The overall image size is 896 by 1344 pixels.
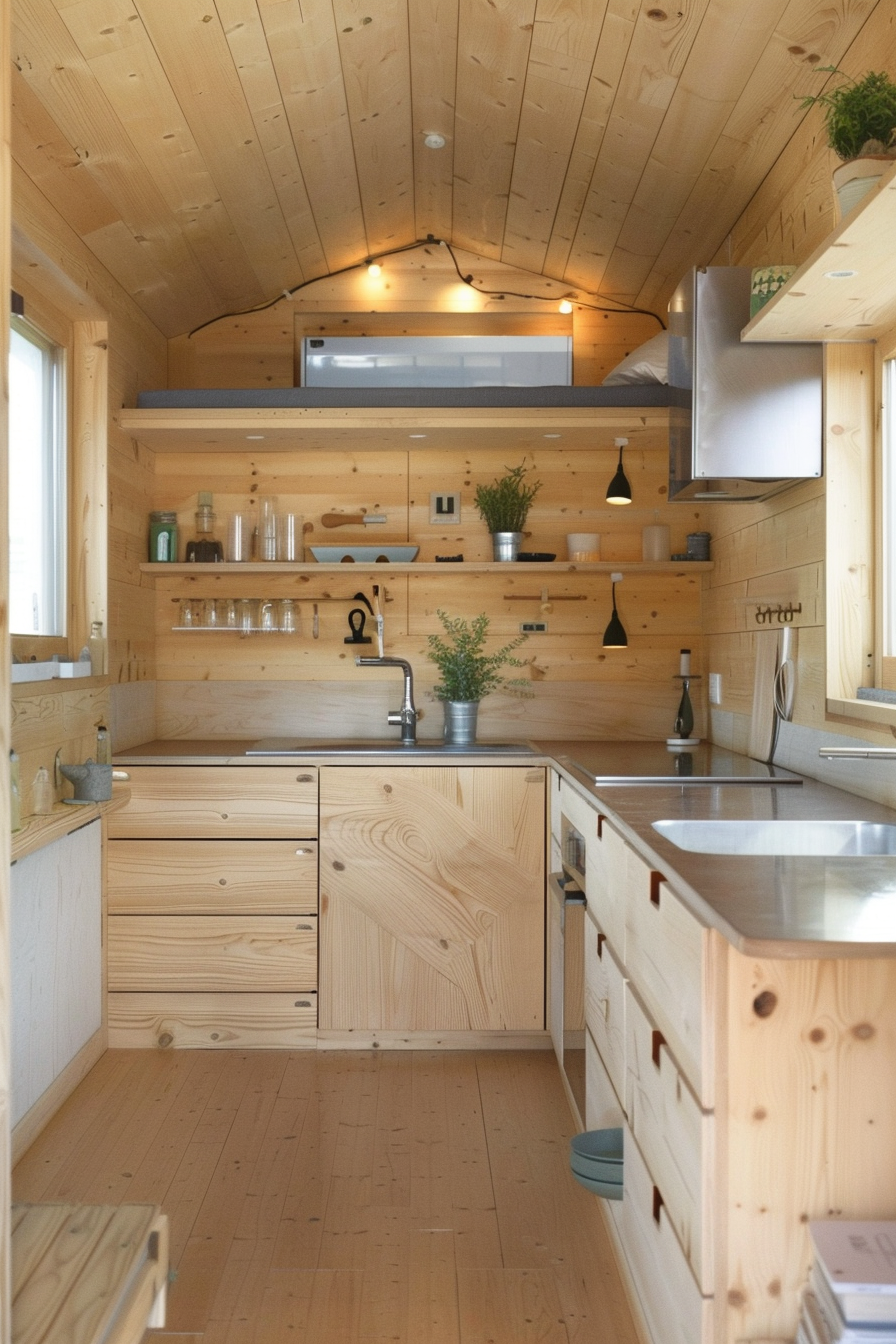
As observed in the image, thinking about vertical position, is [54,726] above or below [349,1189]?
above

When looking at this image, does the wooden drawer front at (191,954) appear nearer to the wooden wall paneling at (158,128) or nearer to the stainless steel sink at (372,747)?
the stainless steel sink at (372,747)

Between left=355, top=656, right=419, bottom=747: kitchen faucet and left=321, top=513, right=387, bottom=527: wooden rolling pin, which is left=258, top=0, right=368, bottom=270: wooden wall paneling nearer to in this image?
left=321, top=513, right=387, bottom=527: wooden rolling pin

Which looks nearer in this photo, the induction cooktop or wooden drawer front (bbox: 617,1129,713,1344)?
wooden drawer front (bbox: 617,1129,713,1344)

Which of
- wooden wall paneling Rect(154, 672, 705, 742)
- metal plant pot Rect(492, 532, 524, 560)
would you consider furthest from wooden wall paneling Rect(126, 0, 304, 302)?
wooden wall paneling Rect(154, 672, 705, 742)

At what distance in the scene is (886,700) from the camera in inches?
94.7

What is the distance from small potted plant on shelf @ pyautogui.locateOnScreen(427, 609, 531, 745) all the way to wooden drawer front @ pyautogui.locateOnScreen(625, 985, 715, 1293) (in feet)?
6.02

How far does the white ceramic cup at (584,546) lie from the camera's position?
12.8 ft

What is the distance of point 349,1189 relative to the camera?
255 cm

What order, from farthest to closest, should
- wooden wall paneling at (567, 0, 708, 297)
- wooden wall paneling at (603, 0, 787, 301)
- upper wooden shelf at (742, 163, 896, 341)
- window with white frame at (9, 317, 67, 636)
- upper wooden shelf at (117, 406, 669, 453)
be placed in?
upper wooden shelf at (117, 406, 669, 453)
window with white frame at (9, 317, 67, 636)
wooden wall paneling at (567, 0, 708, 297)
wooden wall paneling at (603, 0, 787, 301)
upper wooden shelf at (742, 163, 896, 341)

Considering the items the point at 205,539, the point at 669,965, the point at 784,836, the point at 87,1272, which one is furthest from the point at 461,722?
the point at 87,1272

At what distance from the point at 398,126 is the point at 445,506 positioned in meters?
1.25

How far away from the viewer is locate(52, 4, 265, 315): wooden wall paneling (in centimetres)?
242

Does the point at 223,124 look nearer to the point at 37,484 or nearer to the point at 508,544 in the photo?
the point at 37,484

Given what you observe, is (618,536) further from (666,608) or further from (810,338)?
(810,338)
